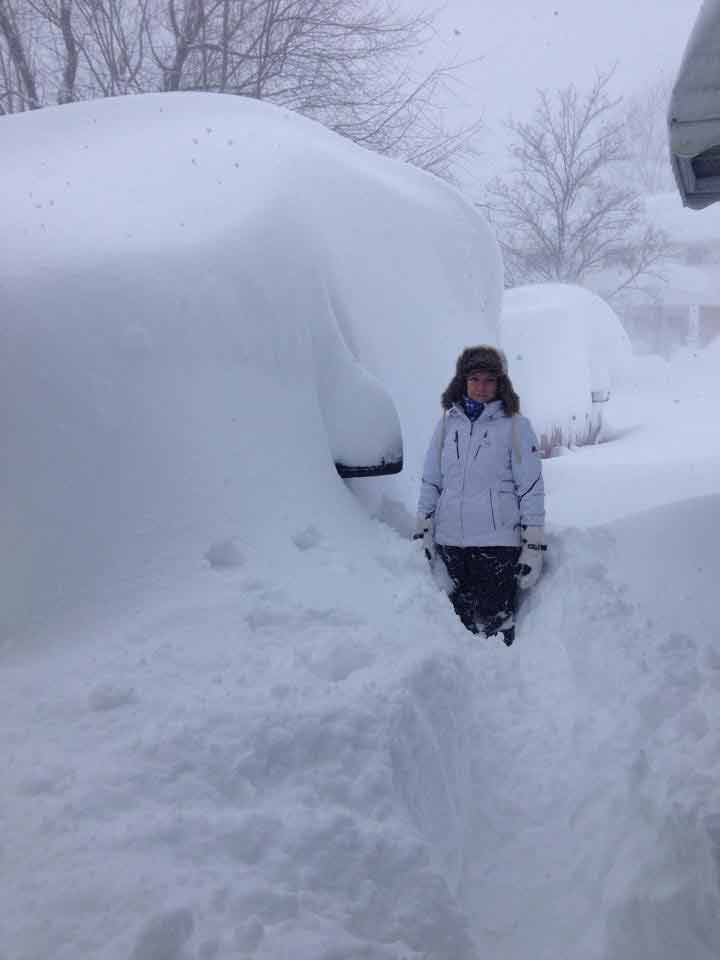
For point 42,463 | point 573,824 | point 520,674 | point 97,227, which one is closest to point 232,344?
point 97,227

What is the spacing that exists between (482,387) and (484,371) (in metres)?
0.08

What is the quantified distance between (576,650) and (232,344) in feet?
6.11

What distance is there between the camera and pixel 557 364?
9.90 m

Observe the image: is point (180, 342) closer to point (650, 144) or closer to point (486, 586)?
point (486, 586)

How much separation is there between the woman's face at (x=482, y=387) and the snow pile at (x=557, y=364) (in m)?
5.84

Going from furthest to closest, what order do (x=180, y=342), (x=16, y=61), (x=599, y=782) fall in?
(x=16, y=61)
(x=180, y=342)
(x=599, y=782)

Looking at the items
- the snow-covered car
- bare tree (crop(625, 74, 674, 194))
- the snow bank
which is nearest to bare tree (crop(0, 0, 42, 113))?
the snow bank

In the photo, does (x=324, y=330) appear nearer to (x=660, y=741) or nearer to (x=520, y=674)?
(x=520, y=674)

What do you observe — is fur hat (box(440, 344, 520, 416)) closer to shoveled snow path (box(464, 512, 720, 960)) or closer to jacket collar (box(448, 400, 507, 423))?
jacket collar (box(448, 400, 507, 423))

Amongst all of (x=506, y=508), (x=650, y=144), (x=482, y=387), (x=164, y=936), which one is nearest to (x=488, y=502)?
(x=506, y=508)

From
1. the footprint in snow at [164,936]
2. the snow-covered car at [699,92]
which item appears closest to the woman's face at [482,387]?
the snow-covered car at [699,92]

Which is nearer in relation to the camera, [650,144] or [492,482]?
[492,482]

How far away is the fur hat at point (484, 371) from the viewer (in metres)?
3.50

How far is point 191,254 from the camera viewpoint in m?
2.93
